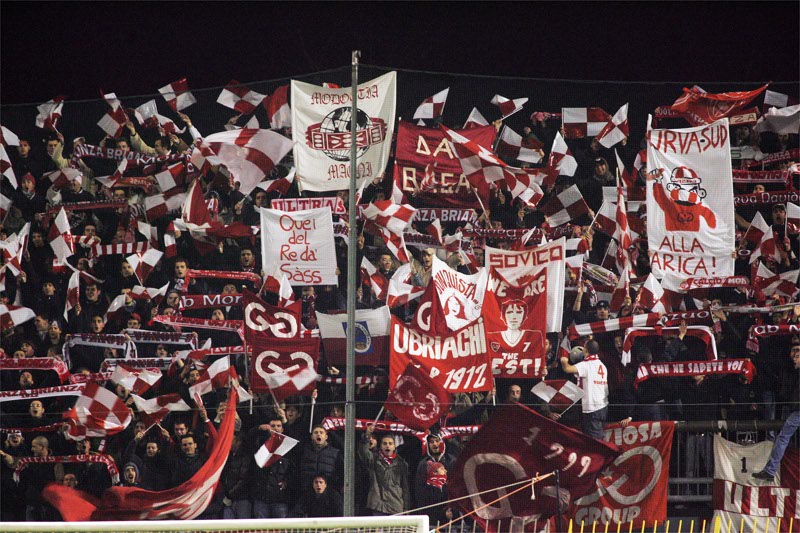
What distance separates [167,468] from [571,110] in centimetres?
428

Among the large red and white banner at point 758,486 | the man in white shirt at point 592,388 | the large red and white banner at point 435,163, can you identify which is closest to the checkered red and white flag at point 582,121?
the large red and white banner at point 435,163

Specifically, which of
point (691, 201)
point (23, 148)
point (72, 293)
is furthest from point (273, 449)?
point (691, 201)

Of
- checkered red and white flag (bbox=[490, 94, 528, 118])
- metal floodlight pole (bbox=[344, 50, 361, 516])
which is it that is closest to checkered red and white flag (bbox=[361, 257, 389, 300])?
metal floodlight pole (bbox=[344, 50, 361, 516])

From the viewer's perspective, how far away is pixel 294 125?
29.5 ft

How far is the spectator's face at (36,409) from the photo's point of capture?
344 inches

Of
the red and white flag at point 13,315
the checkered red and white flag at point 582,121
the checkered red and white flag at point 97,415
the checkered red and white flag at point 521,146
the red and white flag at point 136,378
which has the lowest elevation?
the checkered red and white flag at point 97,415

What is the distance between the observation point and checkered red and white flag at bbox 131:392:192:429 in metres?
8.59

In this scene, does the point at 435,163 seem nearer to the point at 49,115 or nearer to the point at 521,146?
the point at 521,146

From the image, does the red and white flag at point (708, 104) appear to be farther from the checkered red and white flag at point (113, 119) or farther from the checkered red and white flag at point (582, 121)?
the checkered red and white flag at point (113, 119)

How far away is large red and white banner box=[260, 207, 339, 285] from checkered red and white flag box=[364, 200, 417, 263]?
1.14ft

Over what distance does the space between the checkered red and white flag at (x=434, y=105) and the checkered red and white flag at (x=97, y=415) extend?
10.9 feet

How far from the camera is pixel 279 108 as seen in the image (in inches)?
362

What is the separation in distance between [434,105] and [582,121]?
47.1 inches

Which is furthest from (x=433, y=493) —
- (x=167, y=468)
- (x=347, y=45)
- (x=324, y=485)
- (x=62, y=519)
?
(x=347, y=45)
